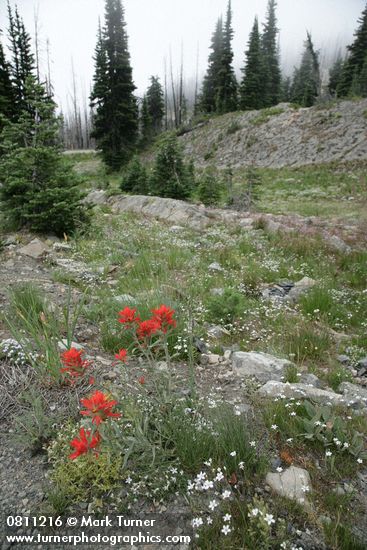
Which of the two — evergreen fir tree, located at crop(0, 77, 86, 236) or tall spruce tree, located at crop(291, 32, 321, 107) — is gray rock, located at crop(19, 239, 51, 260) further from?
tall spruce tree, located at crop(291, 32, 321, 107)

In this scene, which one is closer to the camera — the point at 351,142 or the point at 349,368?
the point at 349,368

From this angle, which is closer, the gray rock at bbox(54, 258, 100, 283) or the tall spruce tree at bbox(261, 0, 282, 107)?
the gray rock at bbox(54, 258, 100, 283)

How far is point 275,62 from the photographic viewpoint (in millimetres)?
55531

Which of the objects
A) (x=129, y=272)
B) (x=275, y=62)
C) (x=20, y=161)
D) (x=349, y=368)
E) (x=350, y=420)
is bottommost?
(x=349, y=368)

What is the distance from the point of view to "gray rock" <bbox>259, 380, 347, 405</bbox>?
106 inches

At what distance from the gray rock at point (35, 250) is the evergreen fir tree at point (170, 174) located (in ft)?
29.4

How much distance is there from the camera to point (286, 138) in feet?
97.9

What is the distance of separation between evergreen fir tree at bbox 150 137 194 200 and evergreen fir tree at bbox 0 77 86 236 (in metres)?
7.40

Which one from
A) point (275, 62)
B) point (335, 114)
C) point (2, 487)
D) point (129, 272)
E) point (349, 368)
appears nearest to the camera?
point (2, 487)

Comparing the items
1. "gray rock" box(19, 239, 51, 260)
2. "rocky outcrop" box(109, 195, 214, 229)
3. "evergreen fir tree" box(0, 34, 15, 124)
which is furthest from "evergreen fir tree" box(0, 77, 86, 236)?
"evergreen fir tree" box(0, 34, 15, 124)

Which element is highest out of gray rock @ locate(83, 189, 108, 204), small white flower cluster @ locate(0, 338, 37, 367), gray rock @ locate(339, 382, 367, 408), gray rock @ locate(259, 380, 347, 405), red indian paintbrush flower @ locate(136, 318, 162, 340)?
gray rock @ locate(83, 189, 108, 204)

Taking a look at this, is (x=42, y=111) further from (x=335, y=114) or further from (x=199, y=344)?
(x=335, y=114)

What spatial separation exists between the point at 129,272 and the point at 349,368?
3522mm

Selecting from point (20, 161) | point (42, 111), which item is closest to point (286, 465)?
point (20, 161)
